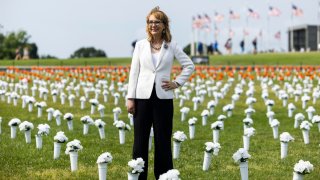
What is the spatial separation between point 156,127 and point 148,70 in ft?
2.39

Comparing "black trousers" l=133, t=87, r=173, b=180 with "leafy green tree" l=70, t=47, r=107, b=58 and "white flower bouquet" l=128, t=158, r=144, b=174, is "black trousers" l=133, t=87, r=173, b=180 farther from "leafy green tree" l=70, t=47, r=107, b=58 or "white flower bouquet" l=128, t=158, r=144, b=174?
"leafy green tree" l=70, t=47, r=107, b=58

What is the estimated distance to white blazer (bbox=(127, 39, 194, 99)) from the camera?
7.02 meters

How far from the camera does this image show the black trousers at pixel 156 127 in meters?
7.07

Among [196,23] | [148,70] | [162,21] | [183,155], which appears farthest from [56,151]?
[196,23]

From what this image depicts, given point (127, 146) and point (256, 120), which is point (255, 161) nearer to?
point (127, 146)

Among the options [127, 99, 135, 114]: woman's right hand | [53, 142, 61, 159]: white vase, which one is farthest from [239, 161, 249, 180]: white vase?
[53, 142, 61, 159]: white vase

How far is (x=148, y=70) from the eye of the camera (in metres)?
7.04

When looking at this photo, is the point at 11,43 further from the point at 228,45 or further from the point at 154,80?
the point at 154,80

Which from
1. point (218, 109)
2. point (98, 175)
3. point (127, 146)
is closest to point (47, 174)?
point (98, 175)

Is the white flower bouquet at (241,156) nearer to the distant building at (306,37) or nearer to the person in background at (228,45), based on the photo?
the person in background at (228,45)

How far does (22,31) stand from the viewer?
113 meters

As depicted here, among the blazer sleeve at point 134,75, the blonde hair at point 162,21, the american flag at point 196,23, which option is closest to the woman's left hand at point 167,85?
the blazer sleeve at point 134,75

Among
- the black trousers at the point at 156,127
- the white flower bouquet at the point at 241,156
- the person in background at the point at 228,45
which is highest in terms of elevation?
the person in background at the point at 228,45

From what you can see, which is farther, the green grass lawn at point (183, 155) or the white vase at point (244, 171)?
the green grass lawn at point (183, 155)
